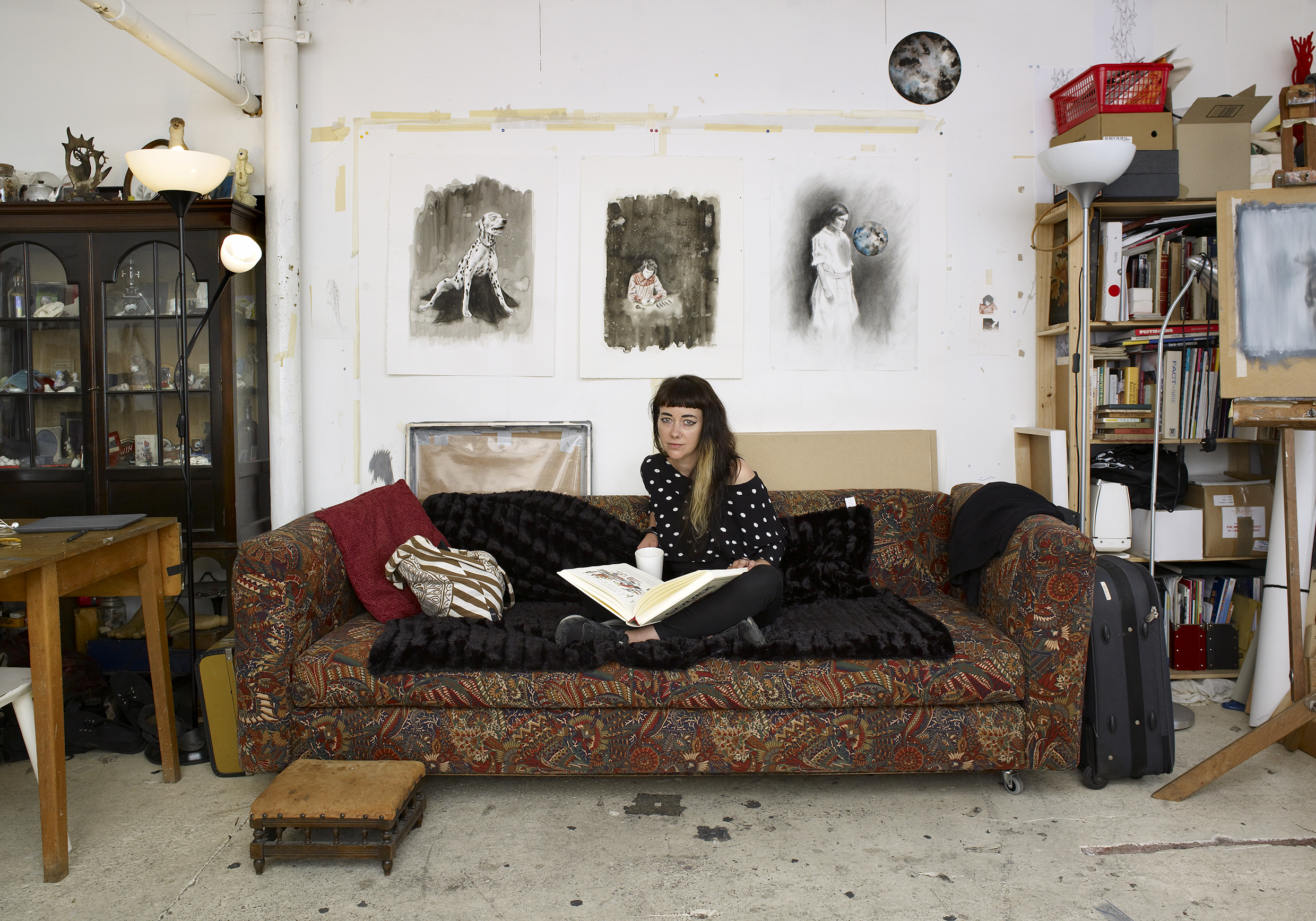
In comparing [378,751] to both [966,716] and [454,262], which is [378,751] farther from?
[454,262]

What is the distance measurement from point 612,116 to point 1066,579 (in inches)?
92.3

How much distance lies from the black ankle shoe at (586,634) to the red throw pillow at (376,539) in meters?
0.57

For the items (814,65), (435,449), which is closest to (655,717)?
(435,449)

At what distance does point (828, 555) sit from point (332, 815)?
1696 millimetres

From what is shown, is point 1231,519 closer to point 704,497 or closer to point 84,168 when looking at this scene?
Result: point 704,497

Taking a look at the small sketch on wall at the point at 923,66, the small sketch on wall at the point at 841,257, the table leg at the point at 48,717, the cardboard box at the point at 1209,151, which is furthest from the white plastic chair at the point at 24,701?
the cardboard box at the point at 1209,151

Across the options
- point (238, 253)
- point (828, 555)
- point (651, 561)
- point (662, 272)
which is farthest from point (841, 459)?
point (238, 253)

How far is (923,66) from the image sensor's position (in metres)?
3.38

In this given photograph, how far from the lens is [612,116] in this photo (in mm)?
3385

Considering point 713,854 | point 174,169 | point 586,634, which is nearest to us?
point 713,854

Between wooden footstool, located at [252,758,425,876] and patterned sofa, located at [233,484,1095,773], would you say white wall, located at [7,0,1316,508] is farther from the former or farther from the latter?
wooden footstool, located at [252,758,425,876]

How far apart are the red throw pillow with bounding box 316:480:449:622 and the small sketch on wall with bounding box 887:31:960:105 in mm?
2459

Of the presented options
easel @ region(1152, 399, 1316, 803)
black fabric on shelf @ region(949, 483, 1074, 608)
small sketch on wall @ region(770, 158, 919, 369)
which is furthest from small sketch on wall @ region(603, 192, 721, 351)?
easel @ region(1152, 399, 1316, 803)

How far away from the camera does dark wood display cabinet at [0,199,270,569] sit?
127 inches
